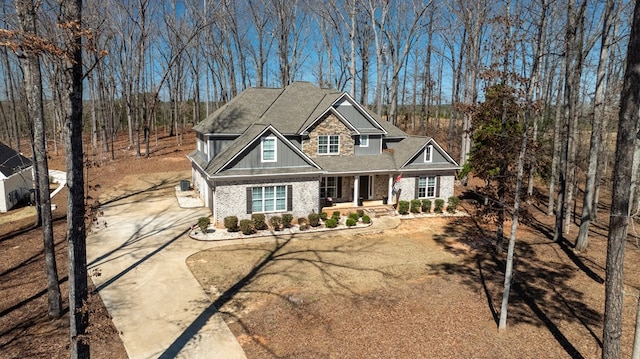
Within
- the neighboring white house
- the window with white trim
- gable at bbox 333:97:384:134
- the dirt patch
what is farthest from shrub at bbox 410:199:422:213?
the neighboring white house

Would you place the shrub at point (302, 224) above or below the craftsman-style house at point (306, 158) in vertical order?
below

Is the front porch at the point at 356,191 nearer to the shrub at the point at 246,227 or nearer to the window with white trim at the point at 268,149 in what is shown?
the window with white trim at the point at 268,149

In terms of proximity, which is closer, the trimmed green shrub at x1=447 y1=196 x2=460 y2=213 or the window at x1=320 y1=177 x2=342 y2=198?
the trimmed green shrub at x1=447 y1=196 x2=460 y2=213

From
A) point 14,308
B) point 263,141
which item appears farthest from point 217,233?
point 14,308

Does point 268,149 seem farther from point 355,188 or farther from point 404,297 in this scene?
point 404,297

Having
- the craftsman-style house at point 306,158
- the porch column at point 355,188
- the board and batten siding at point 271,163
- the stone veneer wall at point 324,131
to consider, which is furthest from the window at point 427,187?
the board and batten siding at point 271,163

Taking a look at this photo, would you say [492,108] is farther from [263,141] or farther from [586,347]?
[263,141]

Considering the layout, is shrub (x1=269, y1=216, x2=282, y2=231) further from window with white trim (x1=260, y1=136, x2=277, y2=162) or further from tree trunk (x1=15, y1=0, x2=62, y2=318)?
tree trunk (x1=15, y1=0, x2=62, y2=318)
